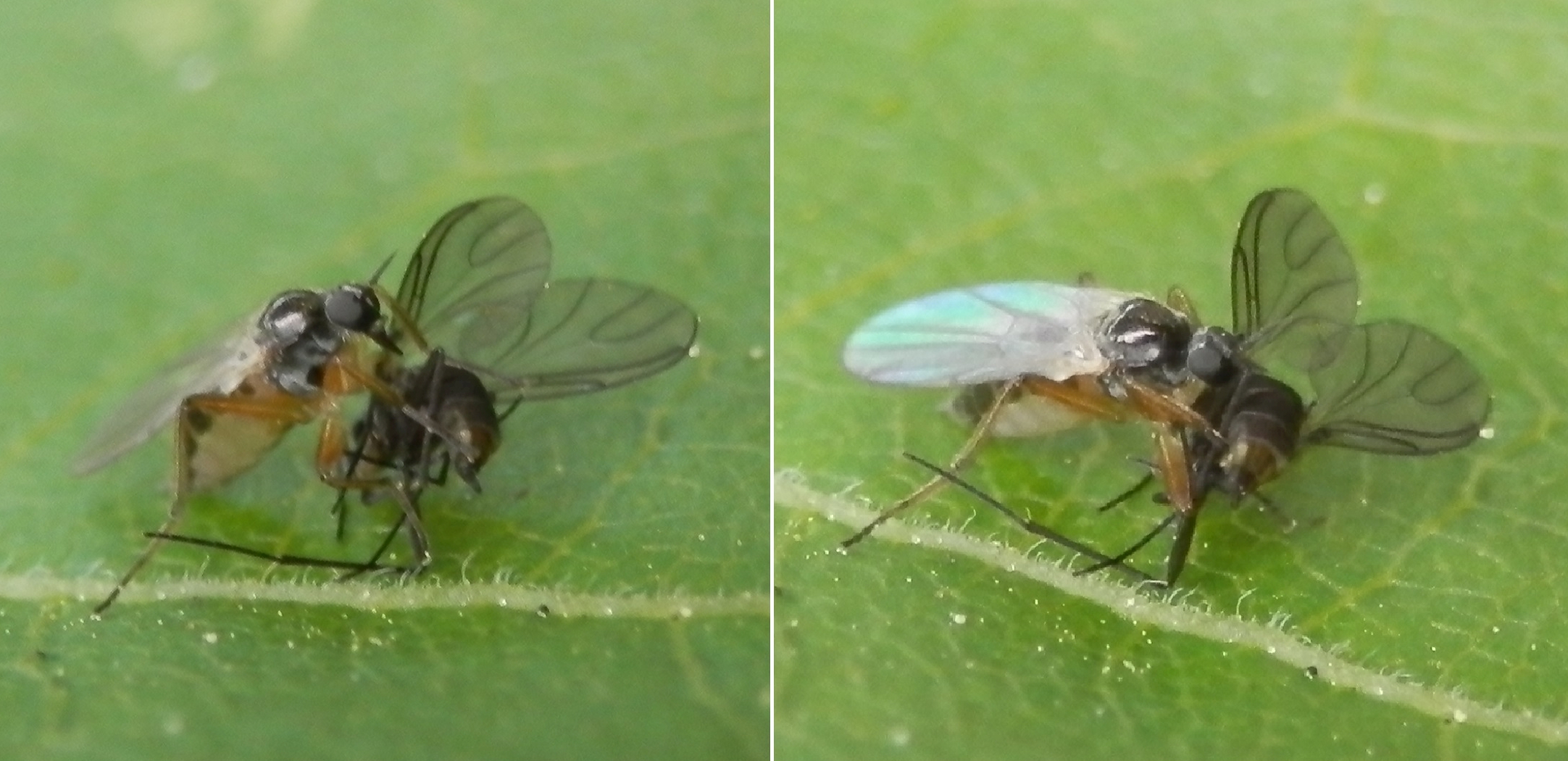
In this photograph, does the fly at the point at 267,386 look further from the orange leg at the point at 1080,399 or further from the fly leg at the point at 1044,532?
the orange leg at the point at 1080,399

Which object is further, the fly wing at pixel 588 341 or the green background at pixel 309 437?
the fly wing at pixel 588 341

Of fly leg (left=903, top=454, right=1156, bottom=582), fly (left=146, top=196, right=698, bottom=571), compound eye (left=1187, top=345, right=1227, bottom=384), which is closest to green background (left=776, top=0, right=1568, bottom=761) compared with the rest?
fly leg (left=903, top=454, right=1156, bottom=582)

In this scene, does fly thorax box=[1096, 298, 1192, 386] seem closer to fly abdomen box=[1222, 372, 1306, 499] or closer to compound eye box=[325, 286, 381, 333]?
fly abdomen box=[1222, 372, 1306, 499]

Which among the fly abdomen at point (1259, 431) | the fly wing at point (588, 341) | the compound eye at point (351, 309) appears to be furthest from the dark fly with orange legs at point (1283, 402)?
the compound eye at point (351, 309)

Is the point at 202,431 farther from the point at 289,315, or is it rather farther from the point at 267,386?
the point at 289,315

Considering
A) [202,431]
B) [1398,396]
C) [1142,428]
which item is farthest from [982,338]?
[202,431]
